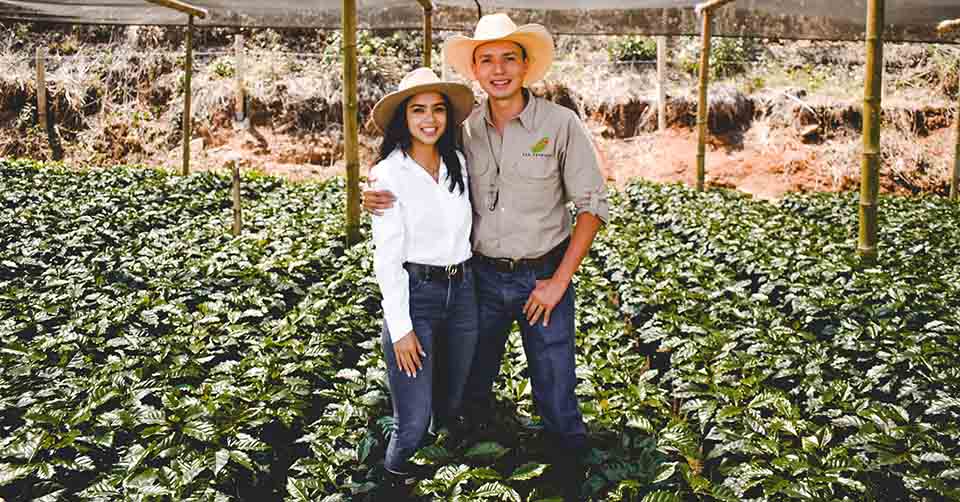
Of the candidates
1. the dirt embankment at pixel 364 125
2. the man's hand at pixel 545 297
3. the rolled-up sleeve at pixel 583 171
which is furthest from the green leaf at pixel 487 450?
the dirt embankment at pixel 364 125

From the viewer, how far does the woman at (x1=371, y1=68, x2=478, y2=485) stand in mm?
2668

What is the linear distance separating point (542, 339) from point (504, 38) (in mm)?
1109

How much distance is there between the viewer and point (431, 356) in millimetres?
2822

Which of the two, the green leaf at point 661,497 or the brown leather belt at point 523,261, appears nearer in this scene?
the green leaf at point 661,497

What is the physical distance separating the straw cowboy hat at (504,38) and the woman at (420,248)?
0.21m

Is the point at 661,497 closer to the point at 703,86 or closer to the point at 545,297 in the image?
the point at 545,297

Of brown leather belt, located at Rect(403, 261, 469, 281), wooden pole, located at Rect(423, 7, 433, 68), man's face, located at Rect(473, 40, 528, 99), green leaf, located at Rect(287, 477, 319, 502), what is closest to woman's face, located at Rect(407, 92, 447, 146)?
man's face, located at Rect(473, 40, 528, 99)

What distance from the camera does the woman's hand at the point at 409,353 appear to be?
2676 millimetres

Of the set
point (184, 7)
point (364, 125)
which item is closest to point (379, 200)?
point (184, 7)

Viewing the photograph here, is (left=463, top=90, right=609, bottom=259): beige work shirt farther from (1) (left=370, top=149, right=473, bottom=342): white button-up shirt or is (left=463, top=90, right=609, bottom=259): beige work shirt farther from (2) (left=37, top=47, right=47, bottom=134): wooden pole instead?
(2) (left=37, top=47, right=47, bottom=134): wooden pole

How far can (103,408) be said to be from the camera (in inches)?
129

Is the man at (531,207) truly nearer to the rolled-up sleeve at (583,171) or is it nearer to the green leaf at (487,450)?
the rolled-up sleeve at (583,171)

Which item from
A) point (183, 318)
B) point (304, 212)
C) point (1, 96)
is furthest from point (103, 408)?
point (1, 96)

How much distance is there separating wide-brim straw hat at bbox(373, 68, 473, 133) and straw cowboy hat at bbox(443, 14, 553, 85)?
0.18 meters
